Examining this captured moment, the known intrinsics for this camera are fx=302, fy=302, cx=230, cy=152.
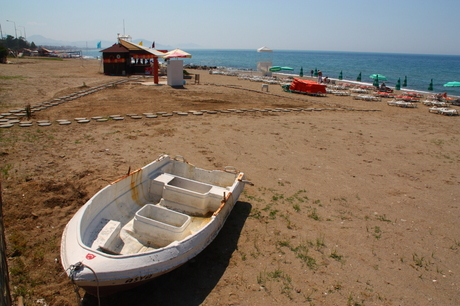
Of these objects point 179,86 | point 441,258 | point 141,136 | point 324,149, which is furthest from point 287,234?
point 179,86

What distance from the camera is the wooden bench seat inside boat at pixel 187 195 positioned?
18.3 ft

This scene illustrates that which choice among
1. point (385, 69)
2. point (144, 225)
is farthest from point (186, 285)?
point (385, 69)

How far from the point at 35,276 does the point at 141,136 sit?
21.5ft

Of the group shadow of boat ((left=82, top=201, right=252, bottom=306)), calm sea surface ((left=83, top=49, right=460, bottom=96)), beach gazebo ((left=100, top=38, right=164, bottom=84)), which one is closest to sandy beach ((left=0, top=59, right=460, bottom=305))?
shadow of boat ((left=82, top=201, right=252, bottom=306))

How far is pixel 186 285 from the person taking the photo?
418 centimetres

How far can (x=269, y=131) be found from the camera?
11.8 meters

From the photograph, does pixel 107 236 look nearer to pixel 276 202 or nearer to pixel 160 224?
pixel 160 224

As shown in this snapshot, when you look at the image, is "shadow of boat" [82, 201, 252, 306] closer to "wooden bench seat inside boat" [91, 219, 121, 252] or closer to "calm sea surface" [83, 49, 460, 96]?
"wooden bench seat inside boat" [91, 219, 121, 252]

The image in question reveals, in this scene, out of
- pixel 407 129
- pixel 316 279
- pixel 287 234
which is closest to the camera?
pixel 316 279

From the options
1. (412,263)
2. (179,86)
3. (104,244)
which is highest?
(179,86)

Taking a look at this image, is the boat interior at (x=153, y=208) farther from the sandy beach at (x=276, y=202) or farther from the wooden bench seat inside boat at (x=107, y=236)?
the sandy beach at (x=276, y=202)

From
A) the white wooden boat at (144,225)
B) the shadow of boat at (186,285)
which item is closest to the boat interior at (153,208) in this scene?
the white wooden boat at (144,225)

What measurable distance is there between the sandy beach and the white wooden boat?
54 cm

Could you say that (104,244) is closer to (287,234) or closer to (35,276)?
(35,276)
